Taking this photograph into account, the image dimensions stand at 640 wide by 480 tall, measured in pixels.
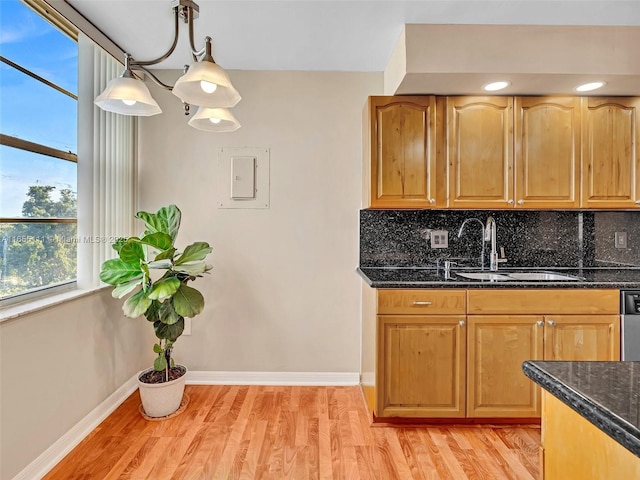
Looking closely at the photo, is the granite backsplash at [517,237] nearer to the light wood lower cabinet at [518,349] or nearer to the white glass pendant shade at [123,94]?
the light wood lower cabinet at [518,349]

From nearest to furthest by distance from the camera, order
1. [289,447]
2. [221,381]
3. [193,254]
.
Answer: [289,447]
[193,254]
[221,381]

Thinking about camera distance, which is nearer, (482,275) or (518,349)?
(518,349)

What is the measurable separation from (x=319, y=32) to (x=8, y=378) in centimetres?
249

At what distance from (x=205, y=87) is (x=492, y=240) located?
2278 millimetres

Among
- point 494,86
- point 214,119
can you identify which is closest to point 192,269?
point 214,119

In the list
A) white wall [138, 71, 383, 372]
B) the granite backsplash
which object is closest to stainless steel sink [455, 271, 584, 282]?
the granite backsplash

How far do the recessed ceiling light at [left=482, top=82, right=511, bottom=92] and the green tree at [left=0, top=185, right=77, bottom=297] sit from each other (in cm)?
265

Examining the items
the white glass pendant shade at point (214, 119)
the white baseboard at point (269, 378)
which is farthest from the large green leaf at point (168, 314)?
the white glass pendant shade at point (214, 119)

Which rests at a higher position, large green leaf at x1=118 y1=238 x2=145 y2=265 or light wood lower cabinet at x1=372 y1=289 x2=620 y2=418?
large green leaf at x1=118 y1=238 x2=145 y2=265

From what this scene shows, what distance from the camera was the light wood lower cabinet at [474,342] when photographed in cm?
220

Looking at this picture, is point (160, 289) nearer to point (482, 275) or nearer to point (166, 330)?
point (166, 330)

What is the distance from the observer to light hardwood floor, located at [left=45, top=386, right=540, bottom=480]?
1.87 metres

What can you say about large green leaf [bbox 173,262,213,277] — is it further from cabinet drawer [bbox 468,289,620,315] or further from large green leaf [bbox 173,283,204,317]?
cabinet drawer [bbox 468,289,620,315]

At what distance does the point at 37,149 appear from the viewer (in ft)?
6.40
